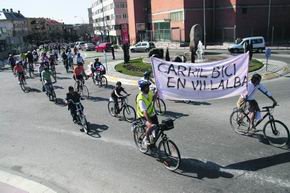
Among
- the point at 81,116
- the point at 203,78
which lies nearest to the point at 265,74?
the point at 203,78

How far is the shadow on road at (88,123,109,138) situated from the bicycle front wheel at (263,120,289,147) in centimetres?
531

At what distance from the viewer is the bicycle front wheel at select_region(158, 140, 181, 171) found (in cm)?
811

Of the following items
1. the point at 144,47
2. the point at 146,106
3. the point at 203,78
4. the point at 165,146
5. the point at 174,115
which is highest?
the point at 203,78

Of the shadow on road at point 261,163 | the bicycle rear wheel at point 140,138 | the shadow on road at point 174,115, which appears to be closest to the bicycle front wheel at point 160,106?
the shadow on road at point 174,115

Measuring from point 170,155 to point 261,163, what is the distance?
7.31 ft

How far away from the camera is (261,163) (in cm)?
814

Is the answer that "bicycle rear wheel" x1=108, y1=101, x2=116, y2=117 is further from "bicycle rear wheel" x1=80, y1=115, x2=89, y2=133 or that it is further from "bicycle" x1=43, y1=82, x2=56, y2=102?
"bicycle" x1=43, y1=82, x2=56, y2=102

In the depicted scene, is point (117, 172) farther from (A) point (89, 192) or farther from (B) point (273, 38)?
(B) point (273, 38)

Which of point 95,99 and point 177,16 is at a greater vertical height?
point 177,16

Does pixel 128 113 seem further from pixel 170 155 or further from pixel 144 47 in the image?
pixel 144 47

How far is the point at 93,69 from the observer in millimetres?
20891

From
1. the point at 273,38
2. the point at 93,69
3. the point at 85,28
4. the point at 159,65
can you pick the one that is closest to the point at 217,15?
the point at 273,38

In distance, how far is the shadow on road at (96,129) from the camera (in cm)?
1131

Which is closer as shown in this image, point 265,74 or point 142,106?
point 142,106
